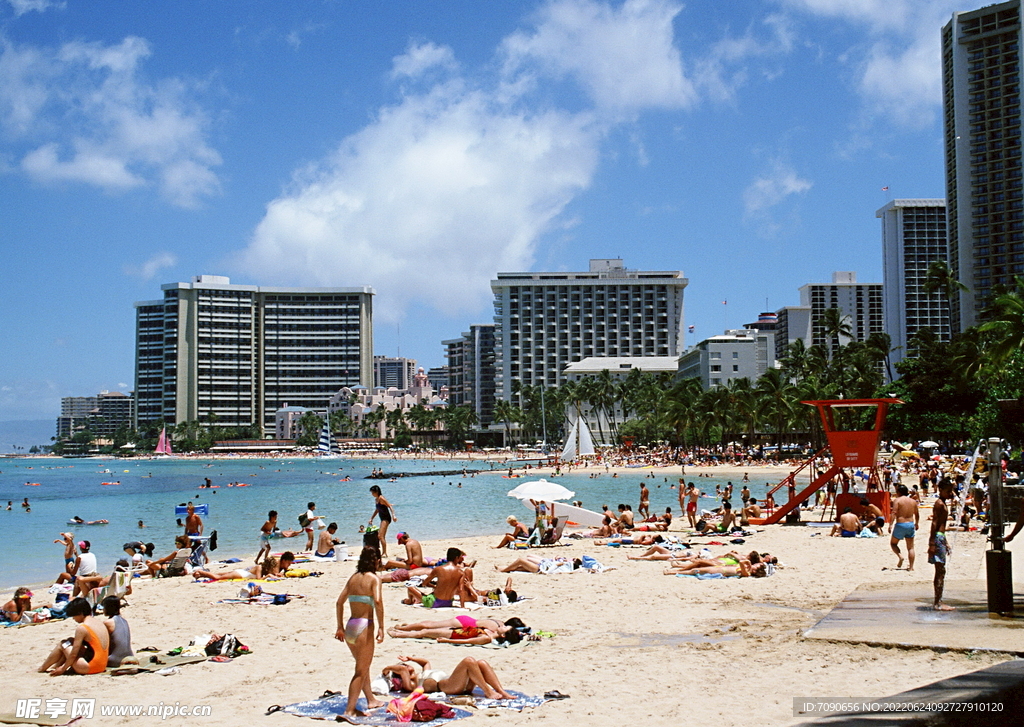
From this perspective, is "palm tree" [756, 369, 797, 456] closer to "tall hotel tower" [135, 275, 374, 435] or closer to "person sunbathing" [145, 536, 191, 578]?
"person sunbathing" [145, 536, 191, 578]

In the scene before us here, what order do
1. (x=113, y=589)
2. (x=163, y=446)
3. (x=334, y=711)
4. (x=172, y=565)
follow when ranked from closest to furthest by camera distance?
(x=334, y=711), (x=113, y=589), (x=172, y=565), (x=163, y=446)

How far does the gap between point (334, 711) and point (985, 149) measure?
117m

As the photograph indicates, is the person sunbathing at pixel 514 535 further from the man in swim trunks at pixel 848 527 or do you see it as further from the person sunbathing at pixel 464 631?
the person sunbathing at pixel 464 631

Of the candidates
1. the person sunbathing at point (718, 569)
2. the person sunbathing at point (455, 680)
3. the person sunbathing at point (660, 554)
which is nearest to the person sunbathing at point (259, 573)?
the person sunbathing at point (660, 554)

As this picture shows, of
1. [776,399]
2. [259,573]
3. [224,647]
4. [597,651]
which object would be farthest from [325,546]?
[776,399]

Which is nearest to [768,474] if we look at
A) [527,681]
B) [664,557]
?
[664,557]

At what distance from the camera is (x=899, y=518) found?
1591 centimetres

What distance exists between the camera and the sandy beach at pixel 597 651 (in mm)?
7762

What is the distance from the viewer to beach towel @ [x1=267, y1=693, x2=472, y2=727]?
7.45m

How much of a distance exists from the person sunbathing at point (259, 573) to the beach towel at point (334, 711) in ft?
30.4

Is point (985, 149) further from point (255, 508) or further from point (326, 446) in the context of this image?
point (255, 508)

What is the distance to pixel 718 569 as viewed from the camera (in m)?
15.9

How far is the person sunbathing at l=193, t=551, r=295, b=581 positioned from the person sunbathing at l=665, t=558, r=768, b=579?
7.54 meters

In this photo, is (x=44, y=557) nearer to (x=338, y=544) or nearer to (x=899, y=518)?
(x=338, y=544)
